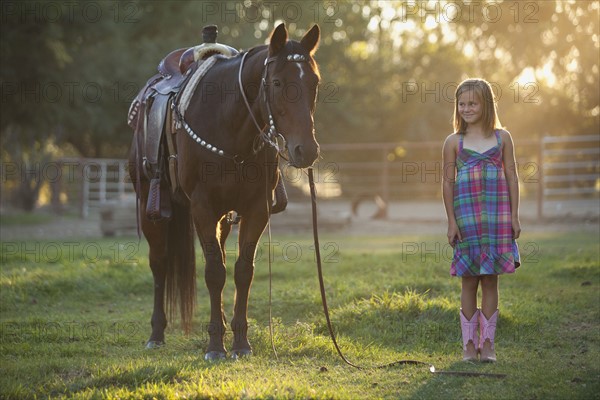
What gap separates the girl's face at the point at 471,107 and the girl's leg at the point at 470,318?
3.33ft

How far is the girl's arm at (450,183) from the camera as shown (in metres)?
5.14

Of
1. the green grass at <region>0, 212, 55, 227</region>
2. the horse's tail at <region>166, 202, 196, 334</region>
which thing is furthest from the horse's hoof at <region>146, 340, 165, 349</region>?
the green grass at <region>0, 212, 55, 227</region>

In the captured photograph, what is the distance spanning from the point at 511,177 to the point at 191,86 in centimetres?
236

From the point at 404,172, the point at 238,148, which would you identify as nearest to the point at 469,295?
the point at 238,148

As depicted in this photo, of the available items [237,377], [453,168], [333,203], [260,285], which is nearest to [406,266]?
[260,285]

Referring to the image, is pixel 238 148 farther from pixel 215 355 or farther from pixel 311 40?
pixel 215 355

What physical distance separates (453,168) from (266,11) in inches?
1101

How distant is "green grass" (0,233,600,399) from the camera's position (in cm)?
452

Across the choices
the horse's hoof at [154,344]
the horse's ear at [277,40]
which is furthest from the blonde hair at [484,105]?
the horse's hoof at [154,344]

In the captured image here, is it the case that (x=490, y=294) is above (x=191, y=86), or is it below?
below

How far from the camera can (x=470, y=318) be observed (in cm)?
521

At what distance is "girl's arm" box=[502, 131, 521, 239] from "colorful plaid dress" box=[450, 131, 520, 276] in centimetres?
3

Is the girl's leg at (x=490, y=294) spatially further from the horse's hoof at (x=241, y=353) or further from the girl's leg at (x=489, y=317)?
the horse's hoof at (x=241, y=353)

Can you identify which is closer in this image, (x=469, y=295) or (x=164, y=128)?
(x=469, y=295)
